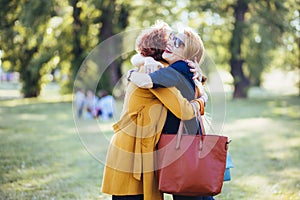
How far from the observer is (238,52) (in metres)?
22.0

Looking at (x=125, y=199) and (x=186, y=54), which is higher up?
(x=186, y=54)

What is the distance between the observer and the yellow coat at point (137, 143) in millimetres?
2830

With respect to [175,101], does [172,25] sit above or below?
below

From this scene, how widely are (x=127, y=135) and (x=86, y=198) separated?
2.10 metres

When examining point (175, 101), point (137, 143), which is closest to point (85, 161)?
point (137, 143)

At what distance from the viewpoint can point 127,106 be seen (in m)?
2.86

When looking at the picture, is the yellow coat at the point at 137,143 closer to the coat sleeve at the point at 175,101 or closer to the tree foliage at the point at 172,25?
the coat sleeve at the point at 175,101

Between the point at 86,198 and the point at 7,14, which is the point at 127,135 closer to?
the point at 86,198

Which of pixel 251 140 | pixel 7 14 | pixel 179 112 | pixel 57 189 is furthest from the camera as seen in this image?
→ pixel 251 140

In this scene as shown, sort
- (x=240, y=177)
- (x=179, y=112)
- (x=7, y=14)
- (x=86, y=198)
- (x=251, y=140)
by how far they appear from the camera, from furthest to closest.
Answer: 1. (x=251, y=140)
2. (x=7, y=14)
3. (x=240, y=177)
4. (x=86, y=198)
5. (x=179, y=112)

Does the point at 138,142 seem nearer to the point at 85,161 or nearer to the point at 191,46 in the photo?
the point at 191,46

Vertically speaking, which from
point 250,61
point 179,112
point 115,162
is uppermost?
point 179,112

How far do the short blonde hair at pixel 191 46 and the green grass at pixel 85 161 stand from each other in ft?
3.78

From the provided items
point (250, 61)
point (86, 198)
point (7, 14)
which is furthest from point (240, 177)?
point (250, 61)
